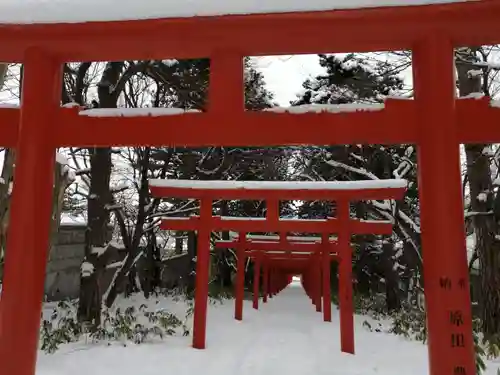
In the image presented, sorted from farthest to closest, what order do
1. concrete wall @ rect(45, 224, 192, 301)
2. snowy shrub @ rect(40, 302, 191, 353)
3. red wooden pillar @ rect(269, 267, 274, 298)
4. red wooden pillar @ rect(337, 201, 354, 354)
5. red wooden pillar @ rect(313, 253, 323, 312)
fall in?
red wooden pillar @ rect(269, 267, 274, 298) < concrete wall @ rect(45, 224, 192, 301) < red wooden pillar @ rect(313, 253, 323, 312) < snowy shrub @ rect(40, 302, 191, 353) < red wooden pillar @ rect(337, 201, 354, 354)

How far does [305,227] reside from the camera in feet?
31.8

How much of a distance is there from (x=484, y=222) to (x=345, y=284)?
12.2ft

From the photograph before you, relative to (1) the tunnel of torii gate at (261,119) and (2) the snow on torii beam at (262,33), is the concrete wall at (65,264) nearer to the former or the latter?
(1) the tunnel of torii gate at (261,119)

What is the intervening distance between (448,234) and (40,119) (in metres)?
3.06

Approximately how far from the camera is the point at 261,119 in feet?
11.1

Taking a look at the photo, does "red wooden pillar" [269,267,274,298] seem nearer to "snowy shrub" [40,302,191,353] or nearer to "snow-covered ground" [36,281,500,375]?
"snow-covered ground" [36,281,500,375]

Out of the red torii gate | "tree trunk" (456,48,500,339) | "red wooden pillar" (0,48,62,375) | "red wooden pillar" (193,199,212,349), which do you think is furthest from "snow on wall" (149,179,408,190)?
"red wooden pillar" (0,48,62,375)

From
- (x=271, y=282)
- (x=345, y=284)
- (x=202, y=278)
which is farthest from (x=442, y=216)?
(x=271, y=282)

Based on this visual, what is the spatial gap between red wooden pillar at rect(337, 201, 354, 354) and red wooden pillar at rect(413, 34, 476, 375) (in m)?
5.00

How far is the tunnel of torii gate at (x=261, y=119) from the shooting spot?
9.96 feet

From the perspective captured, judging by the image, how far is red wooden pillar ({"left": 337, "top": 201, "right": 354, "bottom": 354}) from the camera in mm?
7926

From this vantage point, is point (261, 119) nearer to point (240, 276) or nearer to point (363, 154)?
point (240, 276)

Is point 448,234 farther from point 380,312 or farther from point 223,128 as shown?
point 380,312

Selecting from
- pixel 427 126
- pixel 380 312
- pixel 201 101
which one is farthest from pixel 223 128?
pixel 380 312
